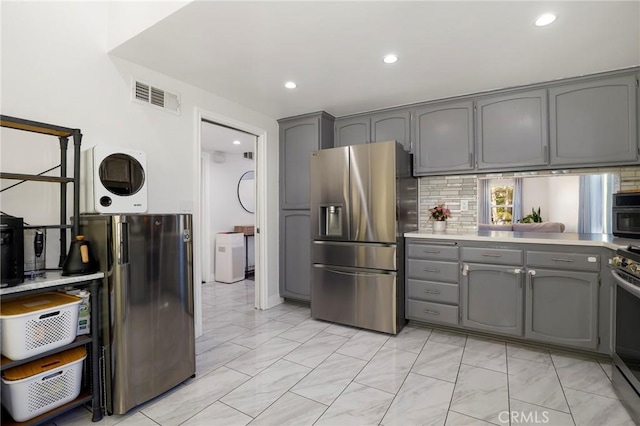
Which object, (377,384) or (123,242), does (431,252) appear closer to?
(377,384)

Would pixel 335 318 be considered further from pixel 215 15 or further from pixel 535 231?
pixel 215 15

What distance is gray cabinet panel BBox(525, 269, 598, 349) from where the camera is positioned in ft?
7.52

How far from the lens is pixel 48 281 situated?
153 centimetres

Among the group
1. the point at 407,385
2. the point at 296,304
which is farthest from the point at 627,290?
the point at 296,304

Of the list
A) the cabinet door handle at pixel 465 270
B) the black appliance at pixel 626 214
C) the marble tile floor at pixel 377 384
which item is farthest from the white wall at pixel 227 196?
the black appliance at pixel 626 214

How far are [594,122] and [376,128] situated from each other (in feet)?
6.14

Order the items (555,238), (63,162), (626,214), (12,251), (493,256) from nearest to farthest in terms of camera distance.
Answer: (12,251)
(63,162)
(626,214)
(555,238)
(493,256)

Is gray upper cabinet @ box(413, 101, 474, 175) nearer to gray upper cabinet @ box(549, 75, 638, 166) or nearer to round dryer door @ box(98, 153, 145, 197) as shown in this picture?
gray upper cabinet @ box(549, 75, 638, 166)

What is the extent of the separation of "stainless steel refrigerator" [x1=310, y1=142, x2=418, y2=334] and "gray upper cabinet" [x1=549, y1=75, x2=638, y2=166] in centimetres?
128

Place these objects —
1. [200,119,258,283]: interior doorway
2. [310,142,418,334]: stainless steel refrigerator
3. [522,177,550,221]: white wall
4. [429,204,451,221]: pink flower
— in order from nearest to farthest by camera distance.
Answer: [310,142,418,334]: stainless steel refrigerator
[522,177,550,221]: white wall
[429,204,451,221]: pink flower
[200,119,258,283]: interior doorway

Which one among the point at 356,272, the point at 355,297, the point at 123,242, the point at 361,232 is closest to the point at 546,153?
the point at 361,232

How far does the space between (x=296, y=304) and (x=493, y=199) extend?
8.18 ft

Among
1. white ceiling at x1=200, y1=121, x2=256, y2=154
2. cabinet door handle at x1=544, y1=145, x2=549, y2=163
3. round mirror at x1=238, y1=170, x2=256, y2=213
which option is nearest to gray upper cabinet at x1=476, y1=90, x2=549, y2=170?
cabinet door handle at x1=544, y1=145, x2=549, y2=163

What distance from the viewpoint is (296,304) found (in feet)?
12.5
